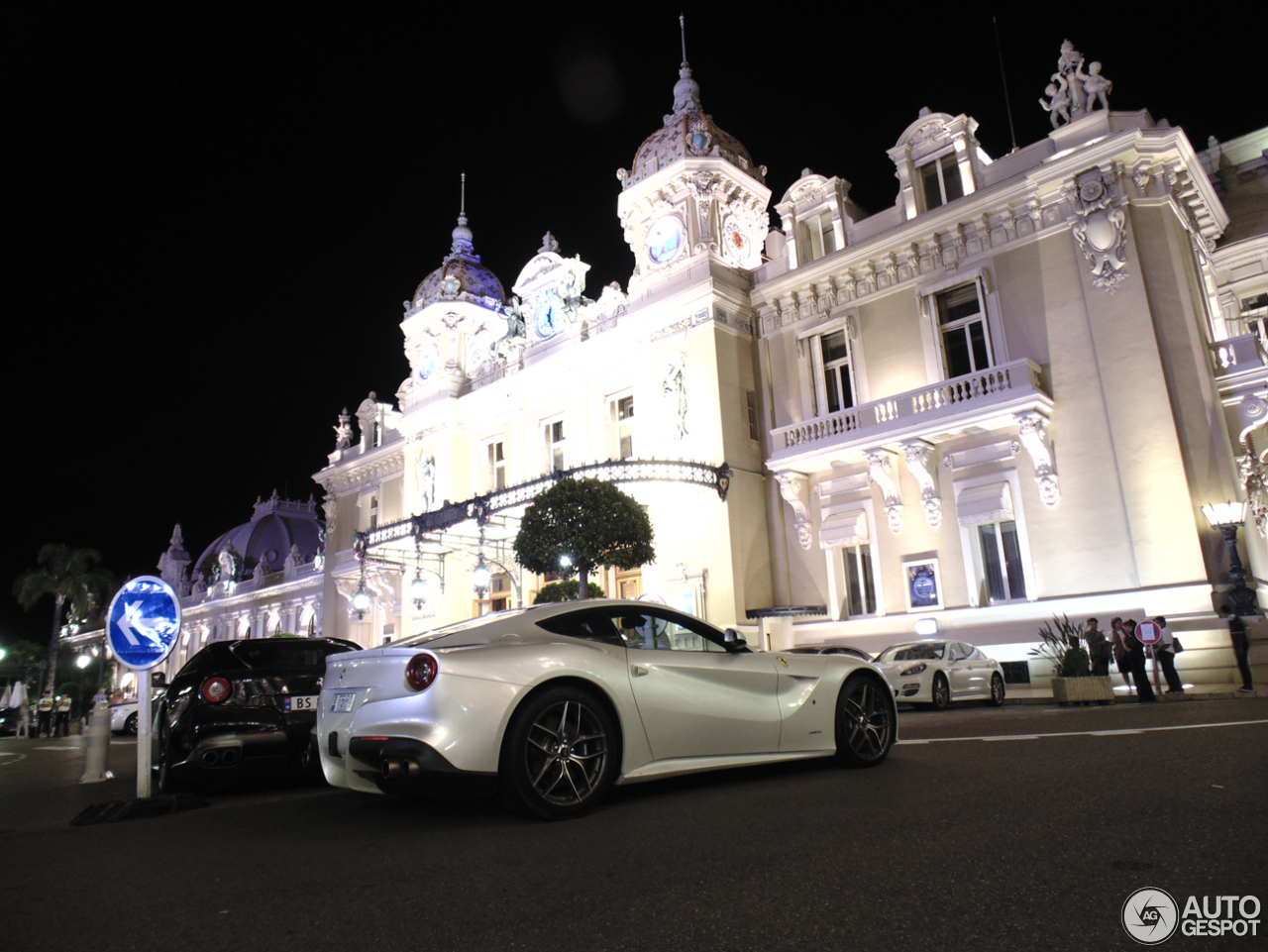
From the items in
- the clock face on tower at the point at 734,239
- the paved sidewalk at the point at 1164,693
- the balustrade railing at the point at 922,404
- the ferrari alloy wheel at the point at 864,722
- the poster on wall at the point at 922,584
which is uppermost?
the clock face on tower at the point at 734,239

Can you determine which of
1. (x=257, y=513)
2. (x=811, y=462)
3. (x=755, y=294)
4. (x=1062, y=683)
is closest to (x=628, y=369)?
(x=755, y=294)

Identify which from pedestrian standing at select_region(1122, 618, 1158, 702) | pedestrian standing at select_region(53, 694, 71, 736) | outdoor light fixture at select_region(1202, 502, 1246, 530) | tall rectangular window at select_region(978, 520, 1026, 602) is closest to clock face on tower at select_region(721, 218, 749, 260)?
tall rectangular window at select_region(978, 520, 1026, 602)

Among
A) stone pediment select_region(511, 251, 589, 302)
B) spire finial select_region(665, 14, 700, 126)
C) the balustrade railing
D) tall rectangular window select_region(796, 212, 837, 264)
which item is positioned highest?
spire finial select_region(665, 14, 700, 126)

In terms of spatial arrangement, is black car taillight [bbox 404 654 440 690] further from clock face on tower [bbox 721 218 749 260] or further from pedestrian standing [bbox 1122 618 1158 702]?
clock face on tower [bbox 721 218 749 260]

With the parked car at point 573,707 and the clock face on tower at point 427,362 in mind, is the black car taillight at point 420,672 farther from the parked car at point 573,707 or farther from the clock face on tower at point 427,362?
the clock face on tower at point 427,362

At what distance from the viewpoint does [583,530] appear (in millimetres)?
17125

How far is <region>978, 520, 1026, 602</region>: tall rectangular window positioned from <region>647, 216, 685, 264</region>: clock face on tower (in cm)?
1131

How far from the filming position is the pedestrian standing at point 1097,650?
12758mm

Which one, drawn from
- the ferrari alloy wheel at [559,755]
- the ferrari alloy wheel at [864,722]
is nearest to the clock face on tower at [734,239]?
the ferrari alloy wheel at [864,722]

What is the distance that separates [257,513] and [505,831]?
6132cm

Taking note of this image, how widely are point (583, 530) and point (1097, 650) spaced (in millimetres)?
9641

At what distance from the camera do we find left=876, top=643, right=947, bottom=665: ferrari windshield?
1473 cm

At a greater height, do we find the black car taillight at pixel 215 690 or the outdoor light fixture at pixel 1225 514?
the outdoor light fixture at pixel 1225 514

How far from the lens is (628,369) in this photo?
24.6m
